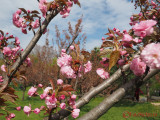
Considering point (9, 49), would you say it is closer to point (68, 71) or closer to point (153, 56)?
point (68, 71)

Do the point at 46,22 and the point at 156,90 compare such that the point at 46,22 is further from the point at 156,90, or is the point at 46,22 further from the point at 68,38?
the point at 156,90

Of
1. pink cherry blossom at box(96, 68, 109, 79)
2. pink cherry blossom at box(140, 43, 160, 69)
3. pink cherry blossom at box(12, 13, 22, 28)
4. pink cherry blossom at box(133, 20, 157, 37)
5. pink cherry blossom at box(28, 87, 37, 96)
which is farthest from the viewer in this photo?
pink cherry blossom at box(12, 13, 22, 28)

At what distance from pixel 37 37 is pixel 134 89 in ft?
3.55

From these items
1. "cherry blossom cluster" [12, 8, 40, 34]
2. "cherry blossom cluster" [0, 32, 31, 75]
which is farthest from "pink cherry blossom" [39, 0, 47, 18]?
"cherry blossom cluster" [0, 32, 31, 75]

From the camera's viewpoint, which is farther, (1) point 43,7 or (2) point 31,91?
(1) point 43,7

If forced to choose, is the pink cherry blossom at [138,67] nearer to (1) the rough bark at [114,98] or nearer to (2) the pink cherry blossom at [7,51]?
(1) the rough bark at [114,98]

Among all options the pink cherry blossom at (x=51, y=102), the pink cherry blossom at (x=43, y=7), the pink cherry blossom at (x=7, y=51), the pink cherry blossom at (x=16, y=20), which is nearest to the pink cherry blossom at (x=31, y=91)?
the pink cherry blossom at (x=51, y=102)

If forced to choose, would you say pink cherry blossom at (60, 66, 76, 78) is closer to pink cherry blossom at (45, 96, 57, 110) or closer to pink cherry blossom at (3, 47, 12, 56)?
pink cherry blossom at (45, 96, 57, 110)

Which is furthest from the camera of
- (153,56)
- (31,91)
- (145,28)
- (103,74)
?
(103,74)

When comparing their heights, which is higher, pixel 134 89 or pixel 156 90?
pixel 134 89

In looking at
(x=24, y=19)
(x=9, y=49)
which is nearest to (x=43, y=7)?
(x=24, y=19)

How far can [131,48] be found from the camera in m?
0.96

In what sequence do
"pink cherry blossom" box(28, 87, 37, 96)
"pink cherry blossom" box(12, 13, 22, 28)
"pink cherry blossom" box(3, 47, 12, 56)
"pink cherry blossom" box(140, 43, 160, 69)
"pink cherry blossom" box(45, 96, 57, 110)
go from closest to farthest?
"pink cherry blossom" box(140, 43, 160, 69)
"pink cherry blossom" box(45, 96, 57, 110)
"pink cherry blossom" box(28, 87, 37, 96)
"pink cherry blossom" box(12, 13, 22, 28)
"pink cherry blossom" box(3, 47, 12, 56)

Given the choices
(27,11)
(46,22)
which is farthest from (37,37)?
(27,11)
